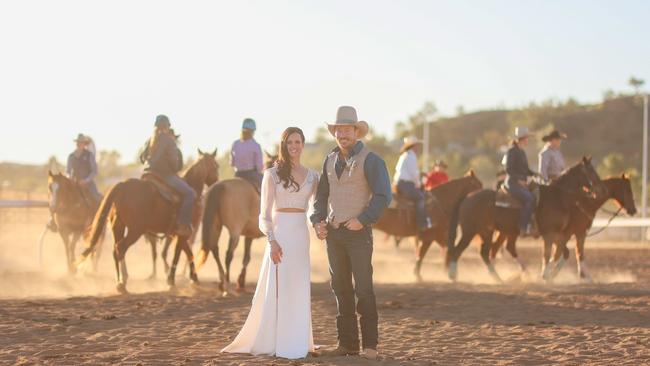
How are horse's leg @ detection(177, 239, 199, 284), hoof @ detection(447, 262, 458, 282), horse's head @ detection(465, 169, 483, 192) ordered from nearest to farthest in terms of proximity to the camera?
1. horse's leg @ detection(177, 239, 199, 284)
2. hoof @ detection(447, 262, 458, 282)
3. horse's head @ detection(465, 169, 483, 192)

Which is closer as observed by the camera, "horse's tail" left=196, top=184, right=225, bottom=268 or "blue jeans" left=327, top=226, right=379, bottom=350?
"blue jeans" left=327, top=226, right=379, bottom=350

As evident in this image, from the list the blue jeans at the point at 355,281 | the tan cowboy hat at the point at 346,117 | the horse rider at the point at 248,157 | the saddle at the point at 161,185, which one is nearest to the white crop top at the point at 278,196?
the blue jeans at the point at 355,281

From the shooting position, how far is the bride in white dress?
874 centimetres

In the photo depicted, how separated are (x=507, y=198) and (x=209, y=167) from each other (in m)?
5.50

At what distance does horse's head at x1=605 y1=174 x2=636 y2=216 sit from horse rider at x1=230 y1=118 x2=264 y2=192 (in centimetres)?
658

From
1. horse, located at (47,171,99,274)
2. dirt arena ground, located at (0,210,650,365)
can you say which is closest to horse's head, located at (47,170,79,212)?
horse, located at (47,171,99,274)

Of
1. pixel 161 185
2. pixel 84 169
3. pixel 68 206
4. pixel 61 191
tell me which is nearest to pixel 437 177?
pixel 84 169

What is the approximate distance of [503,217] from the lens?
18172 mm

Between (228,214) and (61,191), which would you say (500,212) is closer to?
(228,214)

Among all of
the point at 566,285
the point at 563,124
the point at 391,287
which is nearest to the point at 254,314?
the point at 391,287

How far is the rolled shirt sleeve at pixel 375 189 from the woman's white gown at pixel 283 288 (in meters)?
0.75

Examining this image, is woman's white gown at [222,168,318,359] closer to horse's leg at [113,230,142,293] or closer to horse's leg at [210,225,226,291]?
horse's leg at [210,225,226,291]

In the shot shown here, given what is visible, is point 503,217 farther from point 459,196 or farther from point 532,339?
point 532,339

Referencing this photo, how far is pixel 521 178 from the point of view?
17969 millimetres
